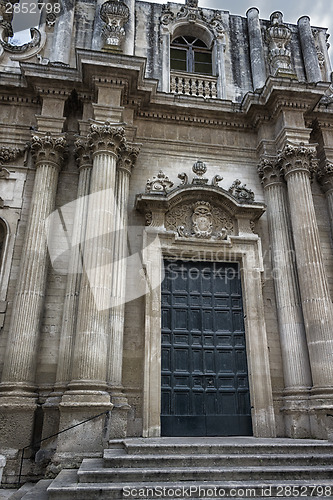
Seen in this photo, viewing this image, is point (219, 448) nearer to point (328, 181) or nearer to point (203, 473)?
point (203, 473)

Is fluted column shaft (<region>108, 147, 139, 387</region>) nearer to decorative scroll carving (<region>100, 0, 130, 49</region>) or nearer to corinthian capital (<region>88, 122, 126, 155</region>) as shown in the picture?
corinthian capital (<region>88, 122, 126, 155</region>)

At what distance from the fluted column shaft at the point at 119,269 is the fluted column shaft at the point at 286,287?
3313 mm

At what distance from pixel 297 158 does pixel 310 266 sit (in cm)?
263

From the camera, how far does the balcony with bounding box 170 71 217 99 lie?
36.2ft

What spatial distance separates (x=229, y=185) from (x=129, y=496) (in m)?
7.27

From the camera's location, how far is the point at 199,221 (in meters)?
9.48

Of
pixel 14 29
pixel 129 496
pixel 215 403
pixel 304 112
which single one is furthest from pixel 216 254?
pixel 14 29

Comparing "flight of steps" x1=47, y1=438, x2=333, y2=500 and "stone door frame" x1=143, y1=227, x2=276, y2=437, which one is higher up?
"stone door frame" x1=143, y1=227, x2=276, y2=437

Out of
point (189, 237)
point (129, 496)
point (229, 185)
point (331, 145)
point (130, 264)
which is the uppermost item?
point (331, 145)

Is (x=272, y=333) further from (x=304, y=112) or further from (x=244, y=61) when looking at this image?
(x=244, y=61)

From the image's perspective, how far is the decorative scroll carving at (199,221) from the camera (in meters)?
9.39

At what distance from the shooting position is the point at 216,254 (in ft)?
30.6

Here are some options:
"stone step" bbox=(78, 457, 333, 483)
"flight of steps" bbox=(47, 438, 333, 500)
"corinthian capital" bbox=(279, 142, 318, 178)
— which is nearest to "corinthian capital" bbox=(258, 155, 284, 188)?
"corinthian capital" bbox=(279, 142, 318, 178)

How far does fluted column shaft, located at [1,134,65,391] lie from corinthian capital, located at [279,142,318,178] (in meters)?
5.09
